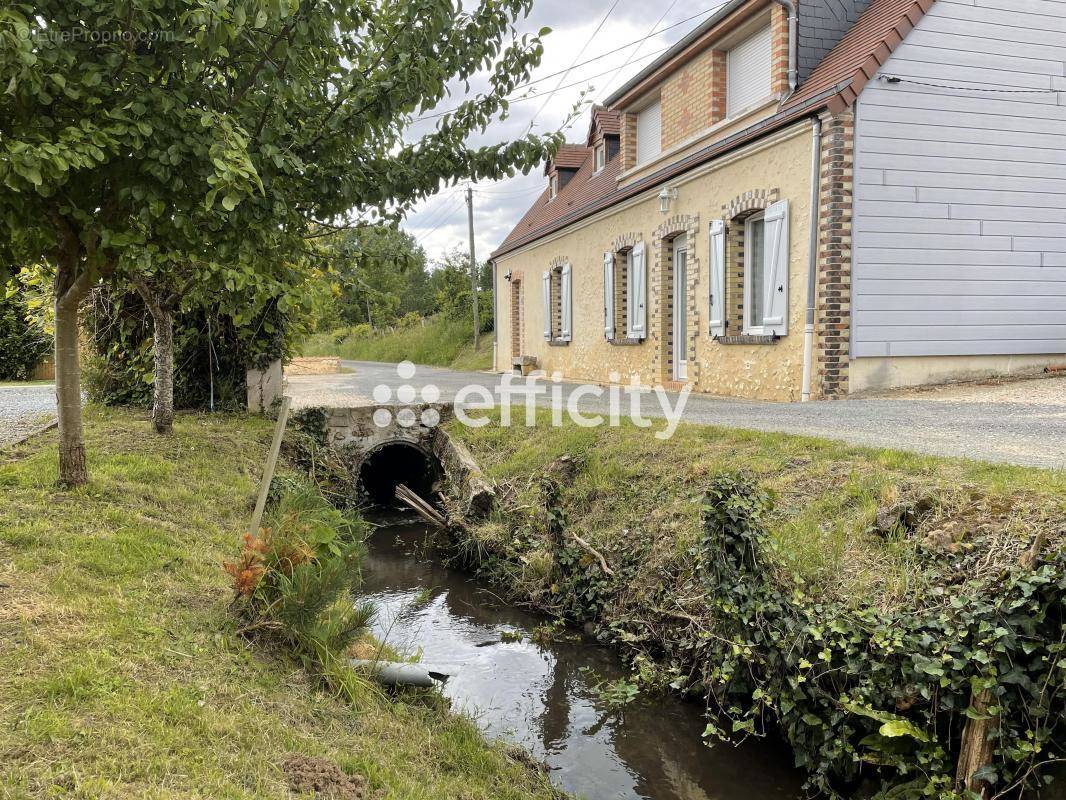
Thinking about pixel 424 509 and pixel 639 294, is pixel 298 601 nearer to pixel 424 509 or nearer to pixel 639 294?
pixel 424 509

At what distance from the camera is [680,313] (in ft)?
41.9

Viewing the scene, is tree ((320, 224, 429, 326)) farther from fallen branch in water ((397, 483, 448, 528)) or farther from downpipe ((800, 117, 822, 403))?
downpipe ((800, 117, 822, 403))

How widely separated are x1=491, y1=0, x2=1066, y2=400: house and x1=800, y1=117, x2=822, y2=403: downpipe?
0.02m

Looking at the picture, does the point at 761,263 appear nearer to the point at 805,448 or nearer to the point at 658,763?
the point at 805,448

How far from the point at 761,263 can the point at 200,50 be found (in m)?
8.53

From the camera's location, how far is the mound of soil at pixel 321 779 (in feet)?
8.68

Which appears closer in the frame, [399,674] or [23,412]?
[399,674]

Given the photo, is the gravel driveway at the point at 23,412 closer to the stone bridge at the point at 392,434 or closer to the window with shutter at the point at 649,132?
the stone bridge at the point at 392,434

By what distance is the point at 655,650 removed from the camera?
4.70 meters

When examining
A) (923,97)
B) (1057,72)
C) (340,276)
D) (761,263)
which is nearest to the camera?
(340,276)

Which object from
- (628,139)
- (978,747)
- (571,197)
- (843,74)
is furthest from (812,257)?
(571,197)

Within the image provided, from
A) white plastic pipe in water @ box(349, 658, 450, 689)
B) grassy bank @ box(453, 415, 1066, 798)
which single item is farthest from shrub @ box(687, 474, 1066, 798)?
white plastic pipe in water @ box(349, 658, 450, 689)

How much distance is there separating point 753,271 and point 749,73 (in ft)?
10.2

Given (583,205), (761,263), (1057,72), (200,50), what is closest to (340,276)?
(200,50)
